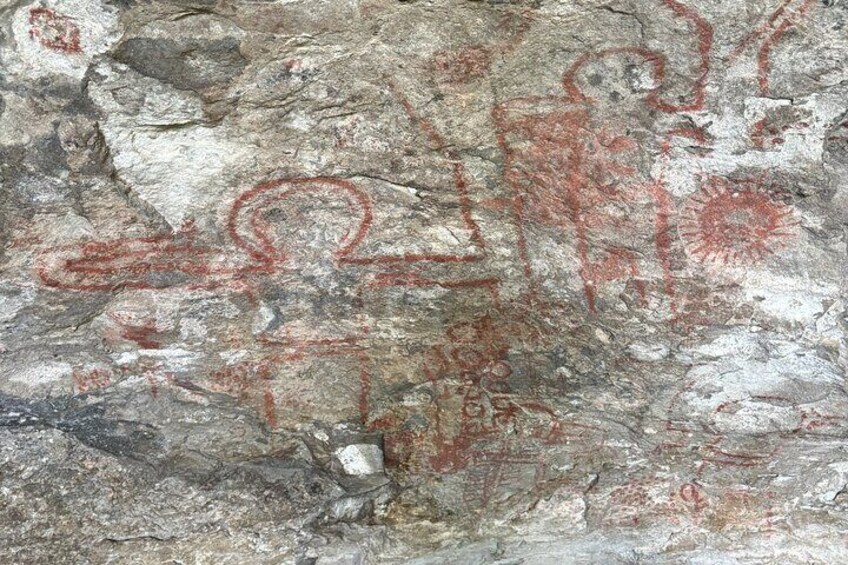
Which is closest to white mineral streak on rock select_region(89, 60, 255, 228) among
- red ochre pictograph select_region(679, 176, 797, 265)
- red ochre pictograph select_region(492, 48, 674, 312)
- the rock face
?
the rock face

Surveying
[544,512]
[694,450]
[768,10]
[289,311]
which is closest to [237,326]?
[289,311]

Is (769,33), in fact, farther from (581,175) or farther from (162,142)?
(162,142)

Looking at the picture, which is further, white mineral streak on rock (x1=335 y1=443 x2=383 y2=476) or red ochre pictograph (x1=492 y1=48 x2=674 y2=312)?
white mineral streak on rock (x1=335 y1=443 x2=383 y2=476)

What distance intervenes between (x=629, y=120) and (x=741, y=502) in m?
0.98

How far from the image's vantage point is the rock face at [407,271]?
1.92m

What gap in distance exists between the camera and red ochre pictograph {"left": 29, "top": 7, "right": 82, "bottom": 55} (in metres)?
1.85

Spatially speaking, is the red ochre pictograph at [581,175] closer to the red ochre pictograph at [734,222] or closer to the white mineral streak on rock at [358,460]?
the red ochre pictograph at [734,222]

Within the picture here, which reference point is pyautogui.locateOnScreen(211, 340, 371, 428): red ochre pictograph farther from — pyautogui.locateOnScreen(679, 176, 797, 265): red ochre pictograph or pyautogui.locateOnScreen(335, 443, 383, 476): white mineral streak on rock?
pyautogui.locateOnScreen(679, 176, 797, 265): red ochre pictograph

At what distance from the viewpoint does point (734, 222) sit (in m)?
2.04

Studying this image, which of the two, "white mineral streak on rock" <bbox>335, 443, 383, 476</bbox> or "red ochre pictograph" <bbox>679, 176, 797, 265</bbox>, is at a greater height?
"red ochre pictograph" <bbox>679, 176, 797, 265</bbox>

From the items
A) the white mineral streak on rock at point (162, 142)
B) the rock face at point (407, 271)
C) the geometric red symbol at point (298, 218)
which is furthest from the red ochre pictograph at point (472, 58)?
the white mineral streak on rock at point (162, 142)

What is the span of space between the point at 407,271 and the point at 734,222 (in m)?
0.69

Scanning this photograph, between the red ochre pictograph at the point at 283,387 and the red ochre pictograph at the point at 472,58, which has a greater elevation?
the red ochre pictograph at the point at 472,58

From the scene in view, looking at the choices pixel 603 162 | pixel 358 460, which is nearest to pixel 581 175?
pixel 603 162
